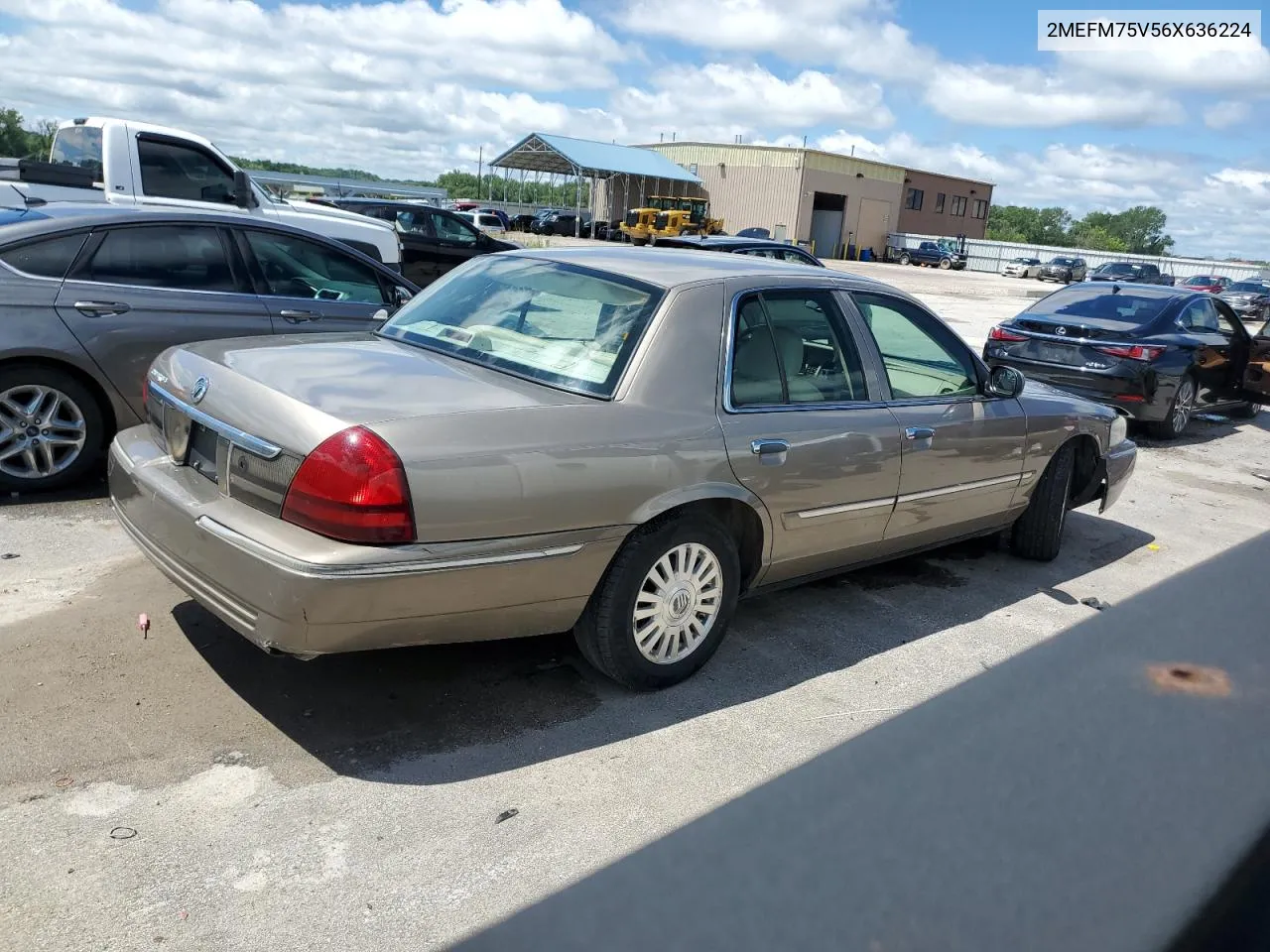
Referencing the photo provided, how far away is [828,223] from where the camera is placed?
64000 millimetres

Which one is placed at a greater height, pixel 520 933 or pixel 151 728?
pixel 520 933

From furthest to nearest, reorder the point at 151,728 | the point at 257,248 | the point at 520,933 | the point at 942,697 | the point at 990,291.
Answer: the point at 990,291
the point at 257,248
the point at 151,728
the point at 942,697
the point at 520,933

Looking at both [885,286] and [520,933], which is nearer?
[520,933]

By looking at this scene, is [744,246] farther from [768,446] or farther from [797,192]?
[797,192]

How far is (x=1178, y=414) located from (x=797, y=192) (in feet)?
169

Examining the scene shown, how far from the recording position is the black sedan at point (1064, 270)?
185ft

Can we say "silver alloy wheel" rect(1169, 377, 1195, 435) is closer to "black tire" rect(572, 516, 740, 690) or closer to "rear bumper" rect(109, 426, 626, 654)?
"black tire" rect(572, 516, 740, 690)

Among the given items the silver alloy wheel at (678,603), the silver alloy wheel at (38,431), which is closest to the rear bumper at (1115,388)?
the silver alloy wheel at (678,603)

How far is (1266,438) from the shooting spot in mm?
11852

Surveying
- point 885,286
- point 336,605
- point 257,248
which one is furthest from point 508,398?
point 257,248

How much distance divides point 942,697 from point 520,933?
1.60ft

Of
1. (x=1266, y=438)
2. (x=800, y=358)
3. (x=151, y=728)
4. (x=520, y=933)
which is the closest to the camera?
(x=520, y=933)

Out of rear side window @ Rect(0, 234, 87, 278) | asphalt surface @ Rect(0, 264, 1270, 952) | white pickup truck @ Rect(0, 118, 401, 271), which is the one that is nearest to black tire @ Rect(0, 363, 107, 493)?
asphalt surface @ Rect(0, 264, 1270, 952)

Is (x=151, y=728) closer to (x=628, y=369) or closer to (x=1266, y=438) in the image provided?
(x=628, y=369)
